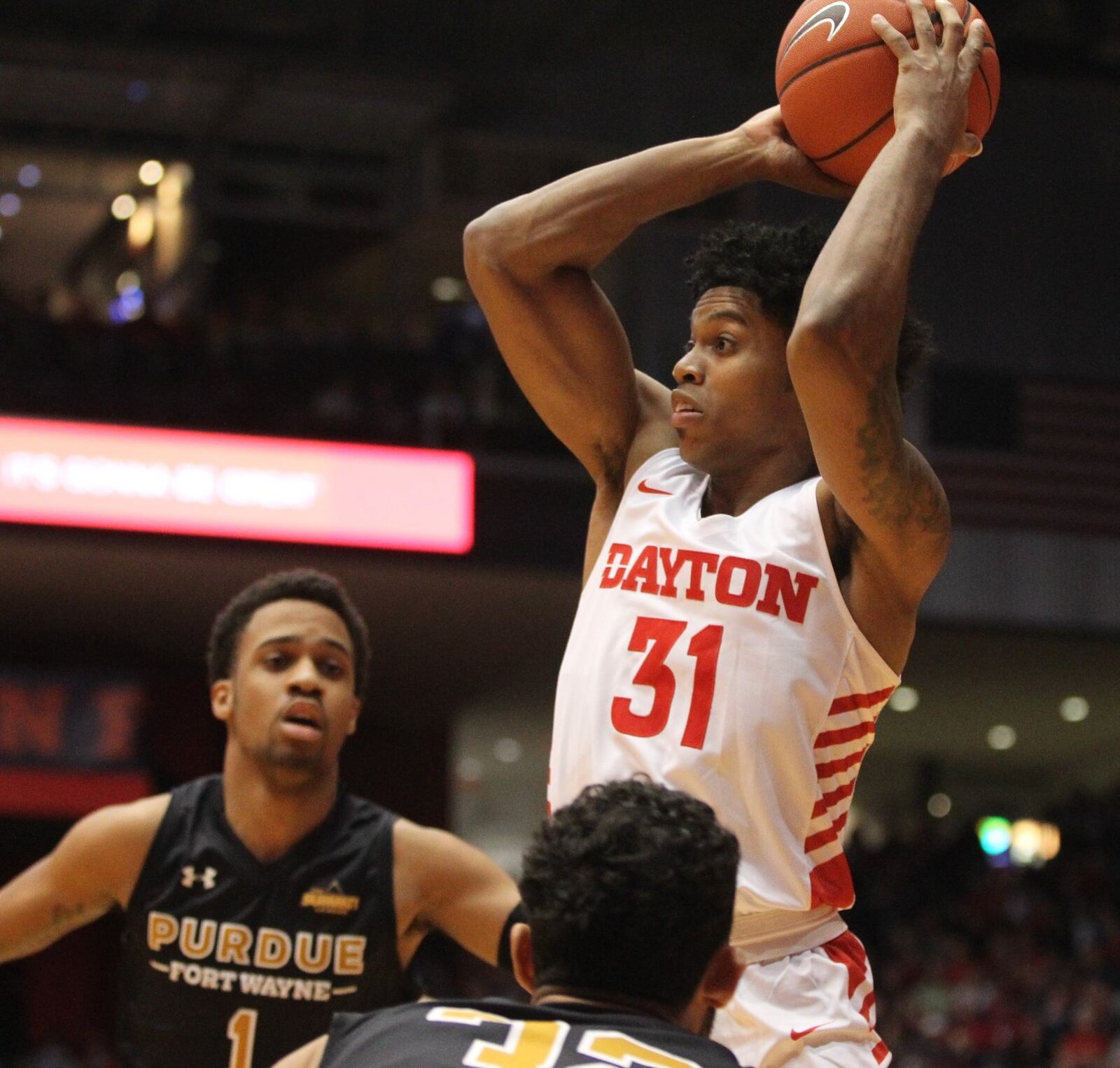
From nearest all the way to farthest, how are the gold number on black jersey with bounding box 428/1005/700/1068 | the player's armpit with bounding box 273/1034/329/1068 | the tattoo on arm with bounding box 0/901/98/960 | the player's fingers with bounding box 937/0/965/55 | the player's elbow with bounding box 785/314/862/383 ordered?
the gold number on black jersey with bounding box 428/1005/700/1068 → the player's armpit with bounding box 273/1034/329/1068 → the player's elbow with bounding box 785/314/862/383 → the player's fingers with bounding box 937/0/965/55 → the tattoo on arm with bounding box 0/901/98/960

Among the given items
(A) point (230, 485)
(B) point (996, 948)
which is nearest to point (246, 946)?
(A) point (230, 485)

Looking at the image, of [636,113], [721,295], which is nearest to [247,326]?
[636,113]

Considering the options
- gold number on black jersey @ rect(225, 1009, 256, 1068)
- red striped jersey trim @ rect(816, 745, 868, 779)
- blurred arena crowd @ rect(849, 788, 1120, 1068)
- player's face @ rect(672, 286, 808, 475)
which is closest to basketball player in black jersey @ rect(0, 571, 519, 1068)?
gold number on black jersey @ rect(225, 1009, 256, 1068)

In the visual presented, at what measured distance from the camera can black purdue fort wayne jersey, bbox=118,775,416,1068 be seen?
13.5 ft

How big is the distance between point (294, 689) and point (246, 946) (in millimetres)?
597

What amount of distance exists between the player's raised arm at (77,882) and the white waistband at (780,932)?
1.79 m

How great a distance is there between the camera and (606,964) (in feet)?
6.98

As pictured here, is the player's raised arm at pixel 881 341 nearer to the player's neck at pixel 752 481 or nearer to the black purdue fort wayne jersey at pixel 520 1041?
the player's neck at pixel 752 481

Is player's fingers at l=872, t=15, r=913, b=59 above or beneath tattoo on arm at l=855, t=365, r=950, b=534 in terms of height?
above

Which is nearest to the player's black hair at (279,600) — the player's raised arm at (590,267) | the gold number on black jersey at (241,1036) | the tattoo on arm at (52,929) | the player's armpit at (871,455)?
the tattoo on arm at (52,929)

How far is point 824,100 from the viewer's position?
318 centimetres

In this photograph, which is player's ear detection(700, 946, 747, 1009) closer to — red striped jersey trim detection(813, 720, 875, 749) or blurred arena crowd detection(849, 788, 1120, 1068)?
red striped jersey trim detection(813, 720, 875, 749)

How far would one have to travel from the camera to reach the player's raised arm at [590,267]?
10.7 ft

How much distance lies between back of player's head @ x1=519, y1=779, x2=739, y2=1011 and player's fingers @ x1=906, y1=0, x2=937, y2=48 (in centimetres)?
156
